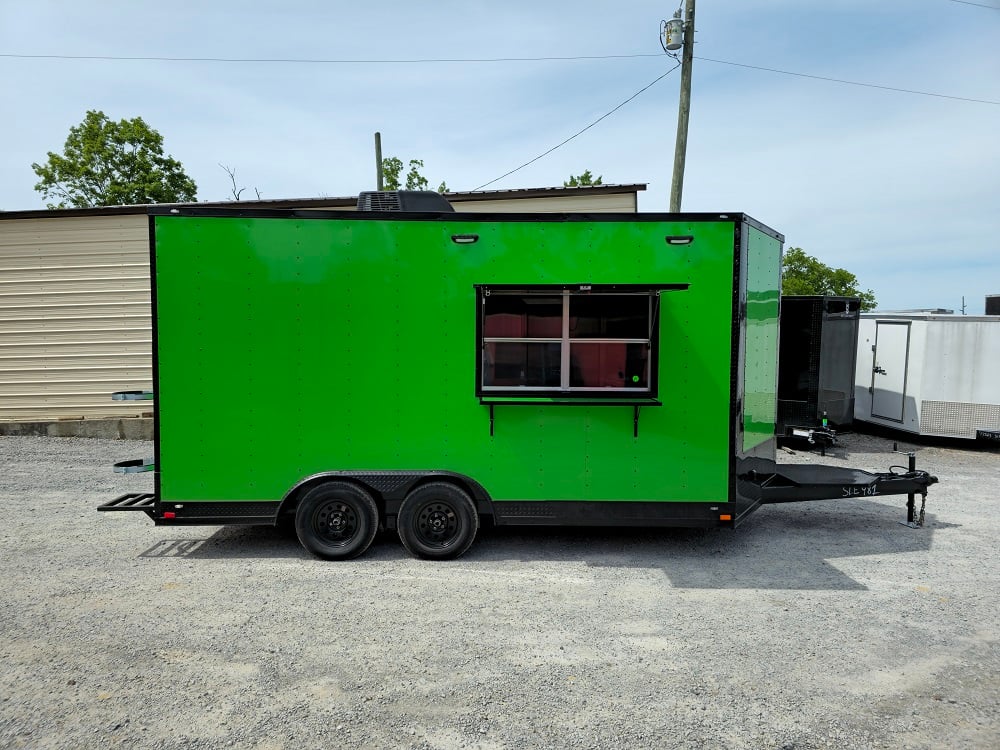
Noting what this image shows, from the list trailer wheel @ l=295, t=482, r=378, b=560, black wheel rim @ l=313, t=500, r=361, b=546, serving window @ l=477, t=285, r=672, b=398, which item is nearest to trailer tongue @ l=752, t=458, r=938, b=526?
serving window @ l=477, t=285, r=672, b=398

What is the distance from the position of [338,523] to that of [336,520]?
0.03 m

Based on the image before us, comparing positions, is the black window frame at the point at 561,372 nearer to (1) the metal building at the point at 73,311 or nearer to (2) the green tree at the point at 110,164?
(1) the metal building at the point at 73,311

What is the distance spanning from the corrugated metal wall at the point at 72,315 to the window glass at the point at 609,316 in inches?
397

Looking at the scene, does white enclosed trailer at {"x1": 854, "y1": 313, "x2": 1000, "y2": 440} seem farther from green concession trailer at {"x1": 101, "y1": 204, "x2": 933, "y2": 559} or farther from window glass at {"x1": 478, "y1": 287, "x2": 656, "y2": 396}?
window glass at {"x1": 478, "y1": 287, "x2": 656, "y2": 396}

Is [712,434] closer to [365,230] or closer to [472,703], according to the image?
[472,703]

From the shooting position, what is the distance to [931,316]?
11328 mm

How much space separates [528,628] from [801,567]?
2.86m

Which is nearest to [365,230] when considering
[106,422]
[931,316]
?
[106,422]

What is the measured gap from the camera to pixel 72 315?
12477 millimetres

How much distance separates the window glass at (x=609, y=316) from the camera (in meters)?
5.71

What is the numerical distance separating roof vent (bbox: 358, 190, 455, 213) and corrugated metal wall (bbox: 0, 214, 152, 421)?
8126mm

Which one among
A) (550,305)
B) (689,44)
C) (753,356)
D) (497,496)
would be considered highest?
(689,44)

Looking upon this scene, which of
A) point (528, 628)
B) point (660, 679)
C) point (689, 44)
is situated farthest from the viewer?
point (689, 44)

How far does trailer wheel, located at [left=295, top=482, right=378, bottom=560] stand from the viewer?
230 inches
